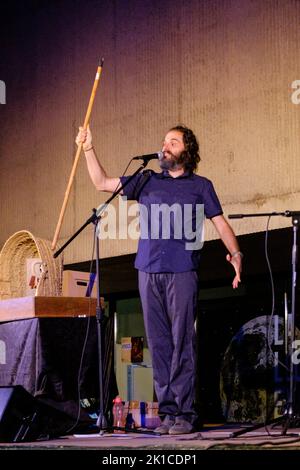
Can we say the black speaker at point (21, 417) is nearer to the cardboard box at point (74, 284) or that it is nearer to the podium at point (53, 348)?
the podium at point (53, 348)

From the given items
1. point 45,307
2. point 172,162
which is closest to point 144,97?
point 172,162

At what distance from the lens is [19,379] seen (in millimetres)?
3900

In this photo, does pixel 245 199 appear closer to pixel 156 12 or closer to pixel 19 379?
pixel 156 12

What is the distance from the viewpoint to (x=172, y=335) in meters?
3.68

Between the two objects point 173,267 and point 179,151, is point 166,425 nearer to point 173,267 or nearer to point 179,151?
point 173,267

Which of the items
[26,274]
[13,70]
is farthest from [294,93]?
[13,70]

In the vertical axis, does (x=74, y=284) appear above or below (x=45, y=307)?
above

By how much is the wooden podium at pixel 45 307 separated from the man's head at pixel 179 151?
0.87m

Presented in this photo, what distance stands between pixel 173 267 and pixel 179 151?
1.98ft

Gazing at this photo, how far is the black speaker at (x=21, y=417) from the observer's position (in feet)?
10.5

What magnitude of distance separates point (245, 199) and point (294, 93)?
798 mm

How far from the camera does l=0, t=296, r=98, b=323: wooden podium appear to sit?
382 cm

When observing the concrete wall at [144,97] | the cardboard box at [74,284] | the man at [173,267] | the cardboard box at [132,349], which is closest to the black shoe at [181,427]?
the man at [173,267]

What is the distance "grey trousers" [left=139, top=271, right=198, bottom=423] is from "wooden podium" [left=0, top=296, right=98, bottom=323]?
47 cm
